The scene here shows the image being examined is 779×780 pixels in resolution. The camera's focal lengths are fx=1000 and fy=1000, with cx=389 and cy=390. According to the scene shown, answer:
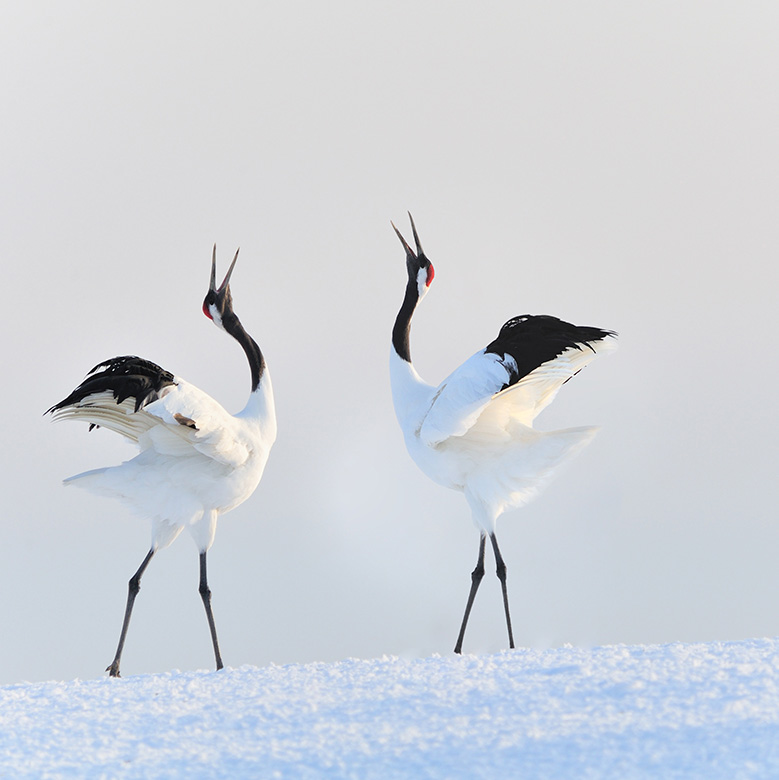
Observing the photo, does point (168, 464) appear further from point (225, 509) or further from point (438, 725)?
point (438, 725)

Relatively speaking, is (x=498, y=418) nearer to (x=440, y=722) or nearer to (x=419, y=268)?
(x=419, y=268)

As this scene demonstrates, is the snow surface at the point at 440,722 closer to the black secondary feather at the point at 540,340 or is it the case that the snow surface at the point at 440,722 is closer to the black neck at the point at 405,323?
the black secondary feather at the point at 540,340

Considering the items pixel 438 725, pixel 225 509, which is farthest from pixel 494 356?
pixel 438 725

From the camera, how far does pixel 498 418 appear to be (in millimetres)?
8719

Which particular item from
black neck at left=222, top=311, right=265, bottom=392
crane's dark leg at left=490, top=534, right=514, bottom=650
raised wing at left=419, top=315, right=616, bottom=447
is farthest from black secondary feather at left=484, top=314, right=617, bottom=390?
black neck at left=222, top=311, right=265, bottom=392

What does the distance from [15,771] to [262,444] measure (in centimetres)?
441

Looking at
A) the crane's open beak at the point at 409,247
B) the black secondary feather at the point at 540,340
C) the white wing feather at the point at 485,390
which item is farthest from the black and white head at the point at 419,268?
the black secondary feather at the point at 540,340

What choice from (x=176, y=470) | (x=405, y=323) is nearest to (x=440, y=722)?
(x=176, y=470)

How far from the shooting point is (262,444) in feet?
30.5

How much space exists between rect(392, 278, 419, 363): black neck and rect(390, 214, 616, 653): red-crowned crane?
0.36 ft

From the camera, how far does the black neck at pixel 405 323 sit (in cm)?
972

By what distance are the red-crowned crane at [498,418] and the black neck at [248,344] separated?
1337mm

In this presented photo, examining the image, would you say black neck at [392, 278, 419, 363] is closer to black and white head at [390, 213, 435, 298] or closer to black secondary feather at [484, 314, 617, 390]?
black and white head at [390, 213, 435, 298]

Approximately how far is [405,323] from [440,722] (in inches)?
204
